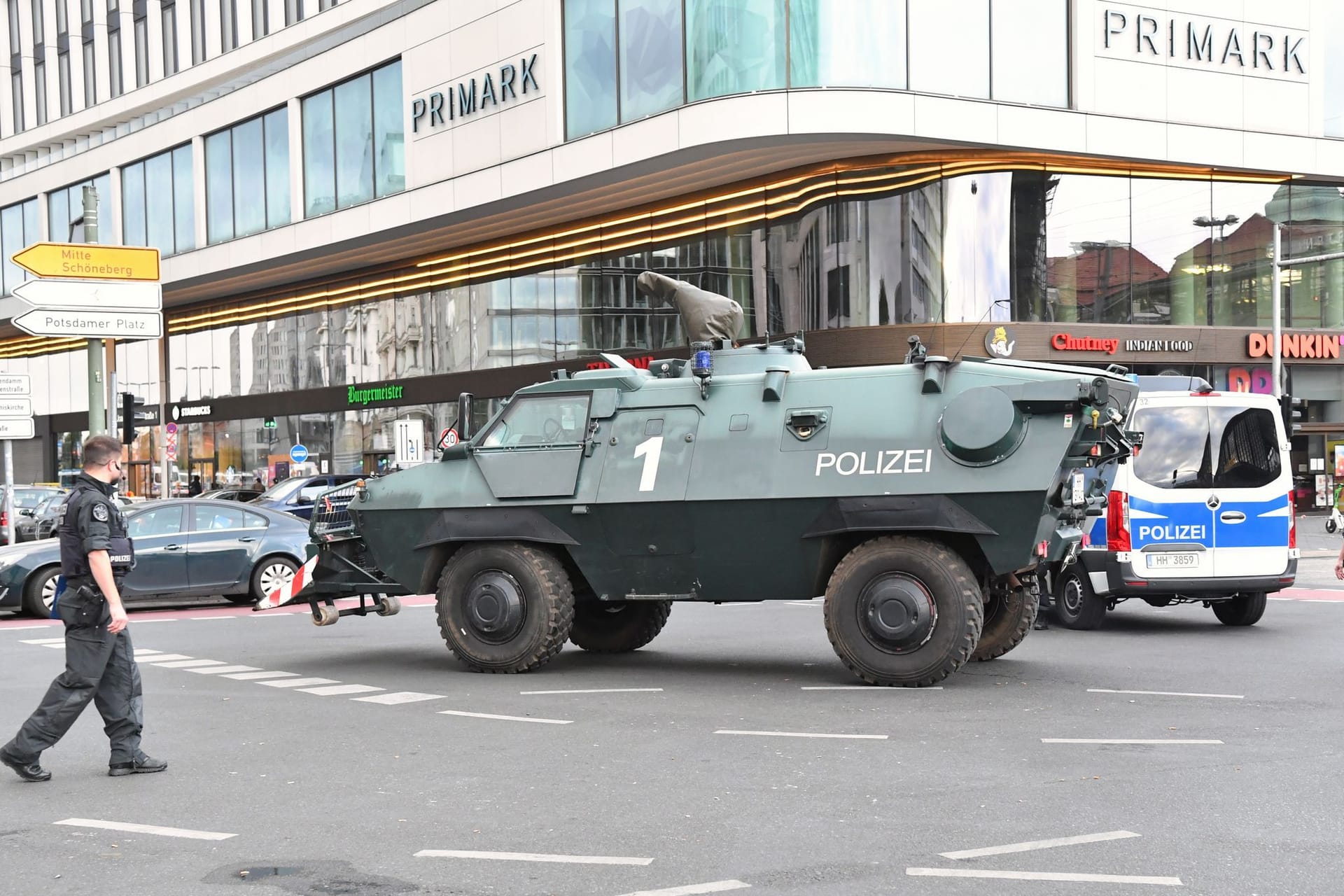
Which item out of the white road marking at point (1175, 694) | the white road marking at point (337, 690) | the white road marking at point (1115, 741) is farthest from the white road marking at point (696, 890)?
A: the white road marking at point (337, 690)

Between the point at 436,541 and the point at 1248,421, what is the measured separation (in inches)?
294

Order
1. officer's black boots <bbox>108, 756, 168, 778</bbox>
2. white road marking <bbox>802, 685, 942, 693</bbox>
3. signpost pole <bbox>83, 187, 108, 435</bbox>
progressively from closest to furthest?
officer's black boots <bbox>108, 756, 168, 778</bbox> → white road marking <bbox>802, 685, 942, 693</bbox> → signpost pole <bbox>83, 187, 108, 435</bbox>

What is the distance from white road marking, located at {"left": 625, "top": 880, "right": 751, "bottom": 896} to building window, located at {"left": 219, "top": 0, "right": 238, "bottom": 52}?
45315 mm

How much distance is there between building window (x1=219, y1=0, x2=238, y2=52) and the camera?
46312 millimetres

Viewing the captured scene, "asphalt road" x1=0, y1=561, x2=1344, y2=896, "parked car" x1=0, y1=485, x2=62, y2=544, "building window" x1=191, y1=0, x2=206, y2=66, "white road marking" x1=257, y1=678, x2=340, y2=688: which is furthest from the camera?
"building window" x1=191, y1=0, x2=206, y2=66

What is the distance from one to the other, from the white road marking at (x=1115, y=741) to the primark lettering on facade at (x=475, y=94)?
27271 mm

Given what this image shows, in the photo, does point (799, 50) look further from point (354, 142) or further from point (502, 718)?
point (502, 718)

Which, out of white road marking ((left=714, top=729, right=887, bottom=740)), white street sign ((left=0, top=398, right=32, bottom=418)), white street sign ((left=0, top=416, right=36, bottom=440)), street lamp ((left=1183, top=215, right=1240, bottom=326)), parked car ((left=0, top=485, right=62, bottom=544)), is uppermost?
street lamp ((left=1183, top=215, right=1240, bottom=326))

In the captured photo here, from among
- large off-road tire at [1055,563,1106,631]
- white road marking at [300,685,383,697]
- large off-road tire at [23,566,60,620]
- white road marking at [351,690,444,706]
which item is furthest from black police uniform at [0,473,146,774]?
large off-road tire at [23,566,60,620]

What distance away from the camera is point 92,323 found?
54.4 feet

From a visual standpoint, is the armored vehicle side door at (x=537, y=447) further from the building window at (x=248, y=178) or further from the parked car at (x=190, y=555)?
the building window at (x=248, y=178)

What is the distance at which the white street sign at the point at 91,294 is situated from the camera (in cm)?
1620

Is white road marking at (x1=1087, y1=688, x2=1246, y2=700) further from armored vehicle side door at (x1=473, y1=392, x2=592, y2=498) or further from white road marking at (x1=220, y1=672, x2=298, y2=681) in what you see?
white road marking at (x1=220, y1=672, x2=298, y2=681)

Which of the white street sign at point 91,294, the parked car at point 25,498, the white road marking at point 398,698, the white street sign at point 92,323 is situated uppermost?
the white street sign at point 91,294
